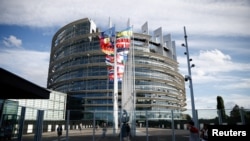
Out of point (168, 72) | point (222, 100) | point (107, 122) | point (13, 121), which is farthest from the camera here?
point (168, 72)

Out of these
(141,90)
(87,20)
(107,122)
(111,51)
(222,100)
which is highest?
(87,20)

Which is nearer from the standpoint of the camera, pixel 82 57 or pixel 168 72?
pixel 82 57

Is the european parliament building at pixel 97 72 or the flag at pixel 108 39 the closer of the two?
the flag at pixel 108 39

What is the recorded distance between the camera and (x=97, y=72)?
A: 7062cm

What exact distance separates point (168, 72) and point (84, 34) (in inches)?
1486

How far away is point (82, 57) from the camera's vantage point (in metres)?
74.7

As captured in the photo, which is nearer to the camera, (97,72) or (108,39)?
(108,39)

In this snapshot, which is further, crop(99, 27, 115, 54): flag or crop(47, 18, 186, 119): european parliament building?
crop(47, 18, 186, 119): european parliament building

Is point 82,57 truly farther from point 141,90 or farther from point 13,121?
point 13,121

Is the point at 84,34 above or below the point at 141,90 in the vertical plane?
above

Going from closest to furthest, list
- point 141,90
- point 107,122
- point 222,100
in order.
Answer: point 107,122 → point 222,100 → point 141,90

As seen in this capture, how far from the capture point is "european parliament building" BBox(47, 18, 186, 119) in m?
68.9

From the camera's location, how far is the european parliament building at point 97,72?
2714 inches

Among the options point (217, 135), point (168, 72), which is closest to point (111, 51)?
point (217, 135)
